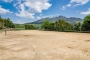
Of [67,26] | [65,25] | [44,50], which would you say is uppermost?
[65,25]

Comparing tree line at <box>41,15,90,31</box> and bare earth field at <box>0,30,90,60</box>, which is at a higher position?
tree line at <box>41,15,90,31</box>

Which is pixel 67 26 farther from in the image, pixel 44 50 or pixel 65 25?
pixel 44 50

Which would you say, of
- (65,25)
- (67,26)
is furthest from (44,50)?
(67,26)

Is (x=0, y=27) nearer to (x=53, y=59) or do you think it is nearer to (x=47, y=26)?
(x=47, y=26)

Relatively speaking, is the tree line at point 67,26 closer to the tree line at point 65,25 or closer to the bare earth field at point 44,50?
the tree line at point 65,25

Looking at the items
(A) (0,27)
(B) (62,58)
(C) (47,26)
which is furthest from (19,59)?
(C) (47,26)

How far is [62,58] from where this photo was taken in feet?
21.9

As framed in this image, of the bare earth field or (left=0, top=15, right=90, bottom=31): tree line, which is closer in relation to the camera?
the bare earth field

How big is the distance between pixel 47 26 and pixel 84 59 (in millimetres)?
45471

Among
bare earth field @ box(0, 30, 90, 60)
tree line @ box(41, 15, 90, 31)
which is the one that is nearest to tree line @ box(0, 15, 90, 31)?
tree line @ box(41, 15, 90, 31)

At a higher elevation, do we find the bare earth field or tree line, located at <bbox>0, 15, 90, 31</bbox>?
tree line, located at <bbox>0, 15, 90, 31</bbox>

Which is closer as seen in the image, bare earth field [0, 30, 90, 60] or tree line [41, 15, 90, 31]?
bare earth field [0, 30, 90, 60]

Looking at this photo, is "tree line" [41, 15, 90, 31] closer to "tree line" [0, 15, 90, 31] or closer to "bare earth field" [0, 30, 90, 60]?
"tree line" [0, 15, 90, 31]

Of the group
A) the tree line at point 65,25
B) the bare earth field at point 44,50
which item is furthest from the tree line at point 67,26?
the bare earth field at point 44,50
